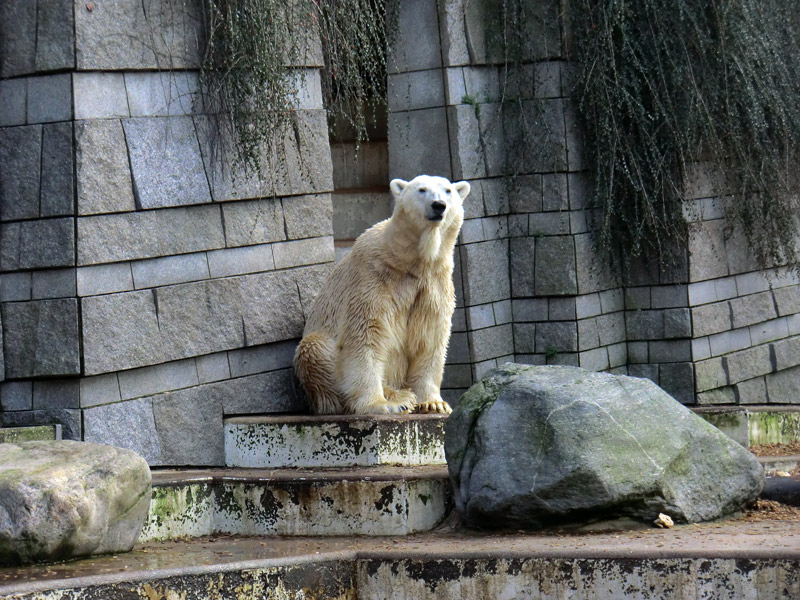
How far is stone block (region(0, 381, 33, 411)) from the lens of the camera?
15.9 feet

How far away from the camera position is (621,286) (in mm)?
6863

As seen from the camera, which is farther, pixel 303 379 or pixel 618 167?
pixel 618 167

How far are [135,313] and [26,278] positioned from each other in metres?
0.46

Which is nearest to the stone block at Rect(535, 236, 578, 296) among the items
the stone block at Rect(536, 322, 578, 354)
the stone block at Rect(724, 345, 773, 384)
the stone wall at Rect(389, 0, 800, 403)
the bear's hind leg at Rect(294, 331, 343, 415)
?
the stone wall at Rect(389, 0, 800, 403)

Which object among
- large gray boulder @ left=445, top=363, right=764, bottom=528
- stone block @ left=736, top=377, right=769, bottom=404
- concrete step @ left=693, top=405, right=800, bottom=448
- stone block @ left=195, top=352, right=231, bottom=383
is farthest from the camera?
stone block @ left=736, top=377, right=769, bottom=404

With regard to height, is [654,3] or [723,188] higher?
[654,3]

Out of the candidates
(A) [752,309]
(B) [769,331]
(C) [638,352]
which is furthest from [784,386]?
(C) [638,352]

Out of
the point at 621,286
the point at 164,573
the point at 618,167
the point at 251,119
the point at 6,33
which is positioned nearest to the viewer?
the point at 164,573

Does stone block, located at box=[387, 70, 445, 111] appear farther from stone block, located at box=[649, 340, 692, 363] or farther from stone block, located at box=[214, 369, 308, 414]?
stone block, located at box=[649, 340, 692, 363]

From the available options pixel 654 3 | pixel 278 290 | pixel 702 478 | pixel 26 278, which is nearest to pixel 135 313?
pixel 26 278

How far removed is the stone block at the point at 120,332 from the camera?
4.79m

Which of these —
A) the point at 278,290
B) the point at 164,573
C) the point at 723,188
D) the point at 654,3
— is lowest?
the point at 164,573

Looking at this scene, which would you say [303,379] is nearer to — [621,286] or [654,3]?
[621,286]

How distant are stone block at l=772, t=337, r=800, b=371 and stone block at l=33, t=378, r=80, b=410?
4579mm
